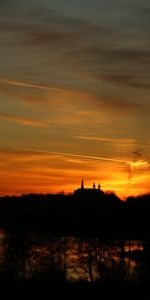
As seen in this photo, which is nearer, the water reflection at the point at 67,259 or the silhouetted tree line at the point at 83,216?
the water reflection at the point at 67,259

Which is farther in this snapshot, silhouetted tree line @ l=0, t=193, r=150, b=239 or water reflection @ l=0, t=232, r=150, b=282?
silhouetted tree line @ l=0, t=193, r=150, b=239

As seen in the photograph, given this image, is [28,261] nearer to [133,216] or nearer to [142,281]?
[133,216]

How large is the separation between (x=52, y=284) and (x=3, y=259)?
18727mm

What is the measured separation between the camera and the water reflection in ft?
214

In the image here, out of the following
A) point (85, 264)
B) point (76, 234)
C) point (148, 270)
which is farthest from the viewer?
point (76, 234)

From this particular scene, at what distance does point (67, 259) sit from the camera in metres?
81.3

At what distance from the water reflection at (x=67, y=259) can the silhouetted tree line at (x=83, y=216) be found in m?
2.23

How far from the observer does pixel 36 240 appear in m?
87.8

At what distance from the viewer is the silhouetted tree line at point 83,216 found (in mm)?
82562

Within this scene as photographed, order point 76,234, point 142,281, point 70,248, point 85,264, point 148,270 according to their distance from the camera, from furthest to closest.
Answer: point 76,234 → point 70,248 → point 85,264 → point 148,270 → point 142,281

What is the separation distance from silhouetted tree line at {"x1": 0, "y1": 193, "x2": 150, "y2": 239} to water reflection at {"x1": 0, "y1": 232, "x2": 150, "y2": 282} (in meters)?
2.23

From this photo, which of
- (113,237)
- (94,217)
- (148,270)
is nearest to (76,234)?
(94,217)

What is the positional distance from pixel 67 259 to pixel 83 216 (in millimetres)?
12517

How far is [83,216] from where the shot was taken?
305ft
